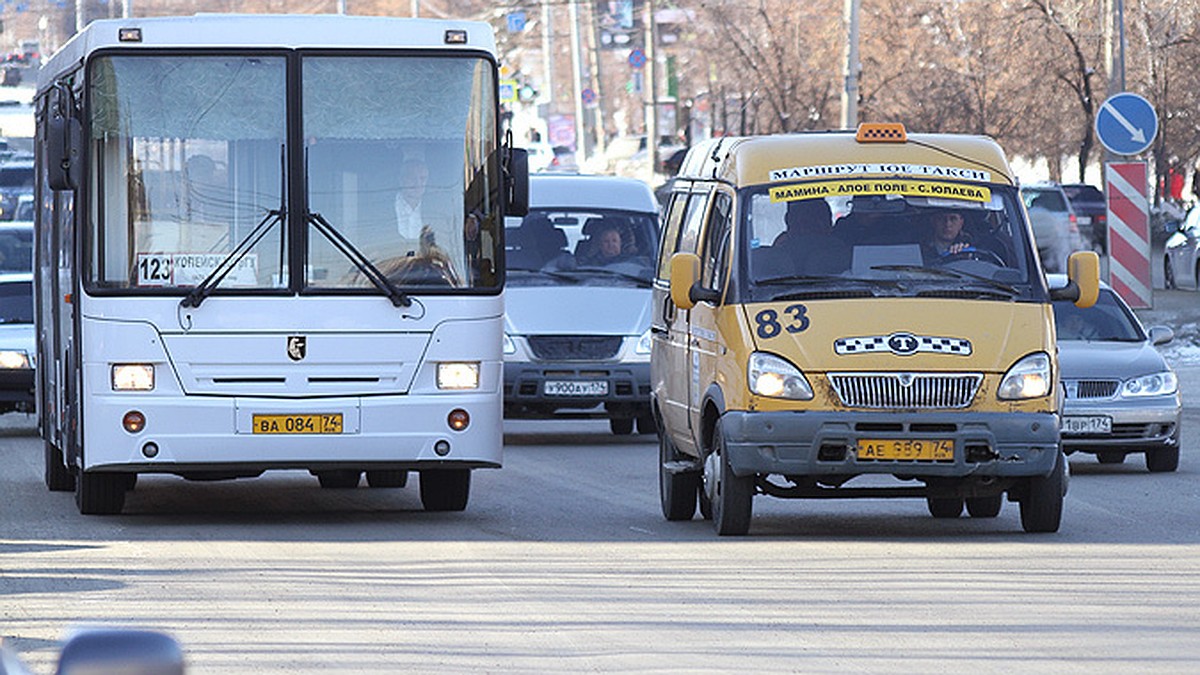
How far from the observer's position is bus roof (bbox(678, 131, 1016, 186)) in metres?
13.4

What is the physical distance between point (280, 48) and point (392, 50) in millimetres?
606

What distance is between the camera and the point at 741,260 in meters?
13.1

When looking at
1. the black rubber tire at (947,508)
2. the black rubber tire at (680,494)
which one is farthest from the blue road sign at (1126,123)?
the black rubber tire at (680,494)

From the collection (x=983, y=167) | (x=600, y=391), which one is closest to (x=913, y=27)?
(x=600, y=391)

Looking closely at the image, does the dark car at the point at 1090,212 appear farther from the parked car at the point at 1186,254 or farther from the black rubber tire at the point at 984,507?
the black rubber tire at the point at 984,507

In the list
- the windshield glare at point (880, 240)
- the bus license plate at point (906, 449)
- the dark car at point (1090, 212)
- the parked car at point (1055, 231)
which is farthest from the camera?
the dark car at point (1090, 212)

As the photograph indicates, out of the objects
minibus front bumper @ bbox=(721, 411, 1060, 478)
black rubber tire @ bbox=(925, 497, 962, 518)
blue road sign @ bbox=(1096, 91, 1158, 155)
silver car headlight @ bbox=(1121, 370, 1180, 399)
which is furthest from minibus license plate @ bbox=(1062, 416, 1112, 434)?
blue road sign @ bbox=(1096, 91, 1158, 155)

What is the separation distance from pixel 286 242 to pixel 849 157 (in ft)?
9.89

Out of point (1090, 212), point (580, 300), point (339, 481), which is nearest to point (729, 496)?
point (339, 481)

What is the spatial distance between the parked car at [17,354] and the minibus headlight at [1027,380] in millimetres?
11524

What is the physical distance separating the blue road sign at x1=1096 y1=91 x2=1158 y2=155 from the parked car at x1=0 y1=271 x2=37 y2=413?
35.5 feet

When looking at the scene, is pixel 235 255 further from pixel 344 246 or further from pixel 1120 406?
pixel 1120 406

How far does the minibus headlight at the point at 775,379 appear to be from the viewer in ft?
41.1

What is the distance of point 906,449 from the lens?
12477 millimetres
